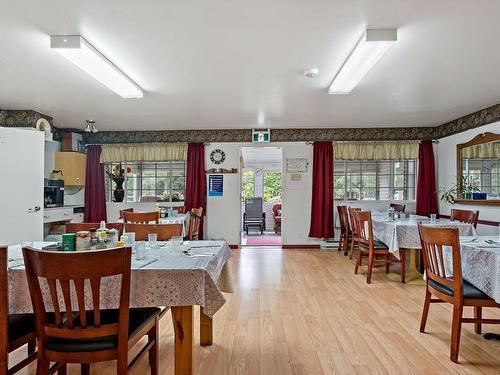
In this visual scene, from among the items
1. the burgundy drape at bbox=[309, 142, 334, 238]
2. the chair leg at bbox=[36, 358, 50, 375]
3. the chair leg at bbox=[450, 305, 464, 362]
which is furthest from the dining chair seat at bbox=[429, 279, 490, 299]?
the burgundy drape at bbox=[309, 142, 334, 238]

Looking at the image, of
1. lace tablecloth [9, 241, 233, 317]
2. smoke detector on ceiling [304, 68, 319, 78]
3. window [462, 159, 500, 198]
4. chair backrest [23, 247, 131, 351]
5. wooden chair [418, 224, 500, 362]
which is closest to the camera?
chair backrest [23, 247, 131, 351]

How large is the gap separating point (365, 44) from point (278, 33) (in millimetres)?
717

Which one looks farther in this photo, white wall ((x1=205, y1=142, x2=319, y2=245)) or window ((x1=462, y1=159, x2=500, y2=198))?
white wall ((x1=205, y1=142, x2=319, y2=245))

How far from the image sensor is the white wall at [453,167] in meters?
4.91

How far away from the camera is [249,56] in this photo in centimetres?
304

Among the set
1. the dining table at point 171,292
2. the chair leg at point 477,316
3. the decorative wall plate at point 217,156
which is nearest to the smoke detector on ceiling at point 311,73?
the dining table at point 171,292

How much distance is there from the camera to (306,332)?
2.69 meters

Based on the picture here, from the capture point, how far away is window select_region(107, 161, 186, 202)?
22.9ft

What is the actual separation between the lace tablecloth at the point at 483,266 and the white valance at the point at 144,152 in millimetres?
5318

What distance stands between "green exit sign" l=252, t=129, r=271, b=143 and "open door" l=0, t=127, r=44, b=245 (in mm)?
3650

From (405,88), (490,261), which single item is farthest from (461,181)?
(490,261)

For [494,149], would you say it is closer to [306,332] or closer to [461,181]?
[461,181]

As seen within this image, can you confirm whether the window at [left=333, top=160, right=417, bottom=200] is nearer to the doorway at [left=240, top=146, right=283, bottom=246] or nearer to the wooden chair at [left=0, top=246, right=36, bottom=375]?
the doorway at [left=240, top=146, right=283, bottom=246]

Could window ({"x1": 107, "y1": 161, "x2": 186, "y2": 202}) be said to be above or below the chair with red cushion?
above
